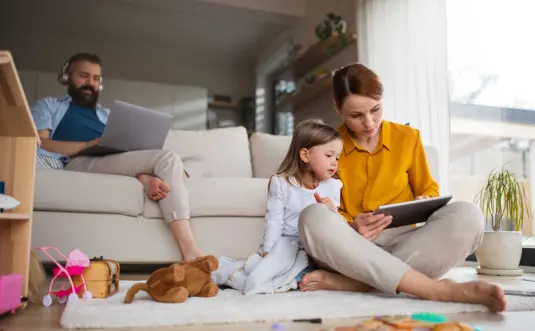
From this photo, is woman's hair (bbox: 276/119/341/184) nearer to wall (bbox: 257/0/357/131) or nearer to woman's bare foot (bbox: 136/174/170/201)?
woman's bare foot (bbox: 136/174/170/201)

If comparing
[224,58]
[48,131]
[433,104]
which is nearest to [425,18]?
[433,104]

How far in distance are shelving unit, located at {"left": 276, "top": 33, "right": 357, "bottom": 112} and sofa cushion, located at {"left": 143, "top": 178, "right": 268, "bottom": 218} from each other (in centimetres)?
191

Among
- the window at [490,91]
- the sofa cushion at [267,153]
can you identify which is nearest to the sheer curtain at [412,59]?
the window at [490,91]

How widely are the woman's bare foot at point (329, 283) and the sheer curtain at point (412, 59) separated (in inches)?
69.7

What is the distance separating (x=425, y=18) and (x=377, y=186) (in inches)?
87.4

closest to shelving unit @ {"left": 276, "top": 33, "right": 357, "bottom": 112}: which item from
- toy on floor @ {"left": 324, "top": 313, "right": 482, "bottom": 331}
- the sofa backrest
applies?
the sofa backrest

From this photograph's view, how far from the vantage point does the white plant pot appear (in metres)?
2.57

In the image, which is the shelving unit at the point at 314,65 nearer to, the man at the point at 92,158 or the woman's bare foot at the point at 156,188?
the man at the point at 92,158

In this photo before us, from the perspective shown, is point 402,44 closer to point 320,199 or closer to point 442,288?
point 320,199

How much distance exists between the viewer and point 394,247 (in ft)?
5.10

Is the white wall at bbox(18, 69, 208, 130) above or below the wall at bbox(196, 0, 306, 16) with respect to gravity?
below

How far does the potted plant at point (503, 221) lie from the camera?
8.44 ft

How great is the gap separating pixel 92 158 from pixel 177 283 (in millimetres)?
1269

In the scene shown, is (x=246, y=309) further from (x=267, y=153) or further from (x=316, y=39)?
(x=316, y=39)
